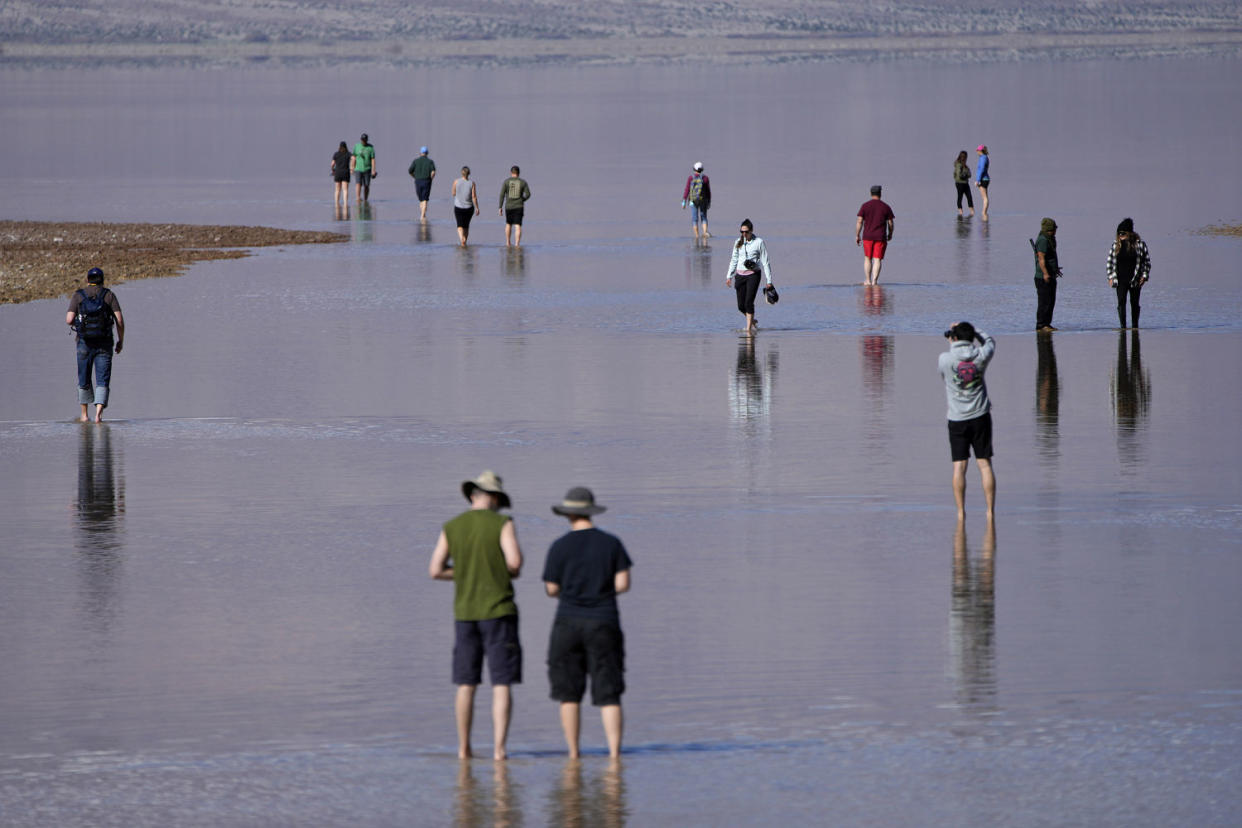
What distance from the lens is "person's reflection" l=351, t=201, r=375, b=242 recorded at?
41781 mm

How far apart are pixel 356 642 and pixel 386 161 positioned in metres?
62.2

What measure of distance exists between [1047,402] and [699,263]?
15.7 metres

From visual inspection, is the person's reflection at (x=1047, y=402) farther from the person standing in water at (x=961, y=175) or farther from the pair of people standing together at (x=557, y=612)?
the person standing in water at (x=961, y=175)

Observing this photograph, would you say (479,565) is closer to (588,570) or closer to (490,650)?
(490,650)

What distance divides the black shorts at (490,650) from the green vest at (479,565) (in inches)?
2.1

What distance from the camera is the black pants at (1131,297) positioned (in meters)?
25.9

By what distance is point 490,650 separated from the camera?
32.6 feet

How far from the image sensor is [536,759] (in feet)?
33.4

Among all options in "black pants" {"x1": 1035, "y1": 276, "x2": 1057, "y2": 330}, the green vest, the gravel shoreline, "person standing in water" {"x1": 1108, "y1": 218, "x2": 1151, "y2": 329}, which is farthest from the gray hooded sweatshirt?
the gravel shoreline

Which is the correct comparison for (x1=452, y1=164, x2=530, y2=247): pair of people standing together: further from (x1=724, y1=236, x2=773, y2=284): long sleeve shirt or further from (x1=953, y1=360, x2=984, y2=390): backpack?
(x1=953, y1=360, x2=984, y2=390): backpack

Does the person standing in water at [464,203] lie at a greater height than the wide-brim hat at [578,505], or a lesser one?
greater

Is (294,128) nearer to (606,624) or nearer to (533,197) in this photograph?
(533,197)

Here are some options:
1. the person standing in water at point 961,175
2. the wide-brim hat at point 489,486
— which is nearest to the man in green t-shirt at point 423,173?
the person standing in water at point 961,175

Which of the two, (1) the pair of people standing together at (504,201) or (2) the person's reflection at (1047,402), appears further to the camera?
(1) the pair of people standing together at (504,201)
